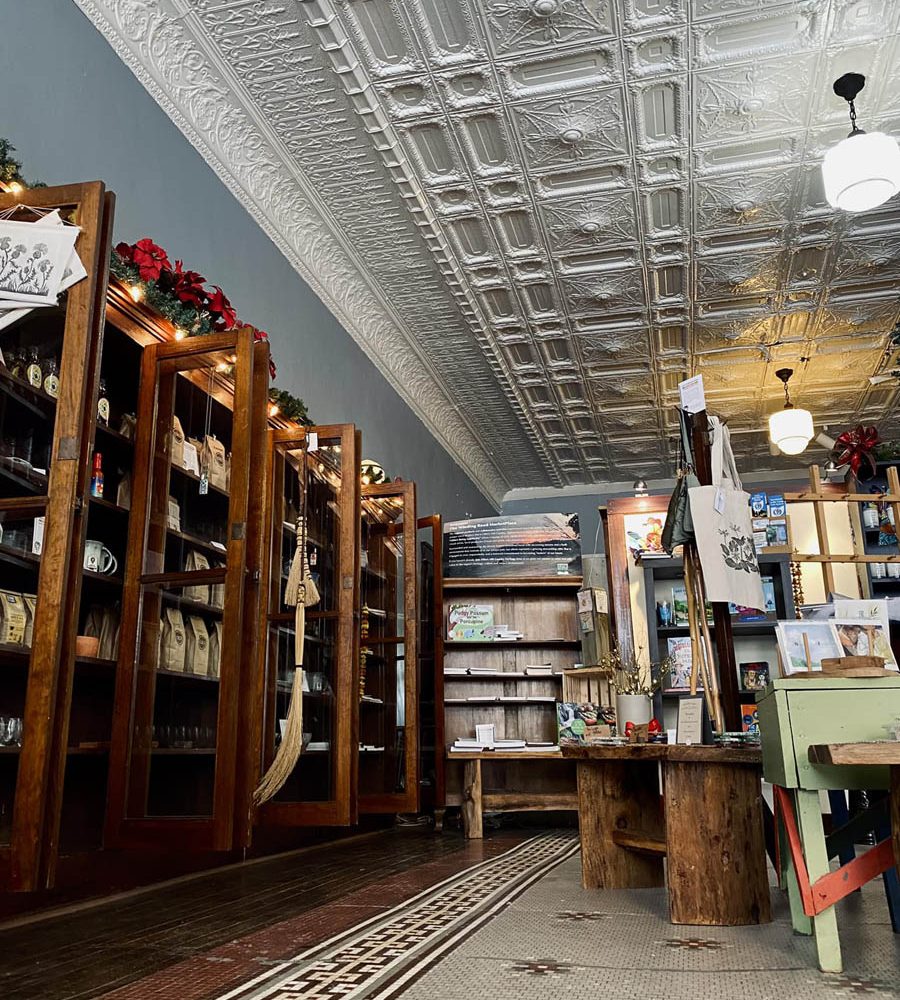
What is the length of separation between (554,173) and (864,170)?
1867 millimetres

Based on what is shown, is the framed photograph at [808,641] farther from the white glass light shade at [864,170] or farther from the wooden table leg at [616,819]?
the white glass light shade at [864,170]

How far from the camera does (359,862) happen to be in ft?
14.5

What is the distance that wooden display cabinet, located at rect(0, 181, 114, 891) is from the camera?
245cm

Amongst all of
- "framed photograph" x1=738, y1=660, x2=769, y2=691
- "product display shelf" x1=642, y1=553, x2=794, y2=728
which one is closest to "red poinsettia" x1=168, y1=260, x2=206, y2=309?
"product display shelf" x1=642, y1=553, x2=794, y2=728

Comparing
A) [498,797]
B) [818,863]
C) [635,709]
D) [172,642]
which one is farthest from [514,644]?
[818,863]

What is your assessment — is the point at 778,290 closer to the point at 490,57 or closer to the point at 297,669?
the point at 490,57

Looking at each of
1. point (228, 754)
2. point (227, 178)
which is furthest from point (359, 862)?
point (227, 178)

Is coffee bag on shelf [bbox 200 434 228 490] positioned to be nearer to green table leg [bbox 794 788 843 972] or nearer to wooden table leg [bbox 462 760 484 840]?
green table leg [bbox 794 788 843 972]

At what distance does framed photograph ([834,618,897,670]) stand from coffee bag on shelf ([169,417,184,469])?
254cm

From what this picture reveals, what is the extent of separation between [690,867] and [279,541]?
2.37 m

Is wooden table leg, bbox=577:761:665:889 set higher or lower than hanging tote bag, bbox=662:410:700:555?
lower

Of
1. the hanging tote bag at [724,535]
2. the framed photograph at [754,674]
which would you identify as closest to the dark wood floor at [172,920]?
the hanging tote bag at [724,535]

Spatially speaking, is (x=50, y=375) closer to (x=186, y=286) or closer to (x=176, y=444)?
(x=176, y=444)

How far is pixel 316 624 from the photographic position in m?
4.48
